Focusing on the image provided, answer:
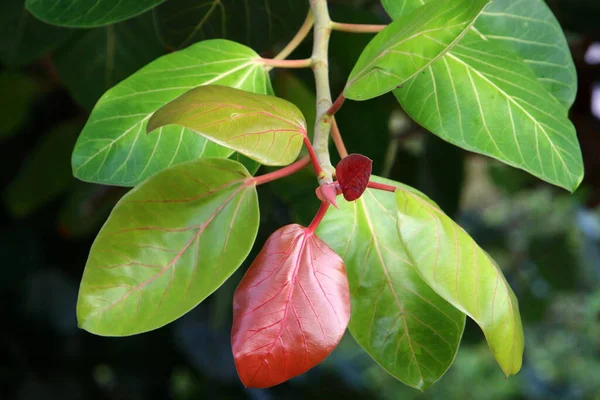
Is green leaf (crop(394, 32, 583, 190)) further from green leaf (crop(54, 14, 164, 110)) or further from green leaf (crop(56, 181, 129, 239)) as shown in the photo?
green leaf (crop(56, 181, 129, 239))

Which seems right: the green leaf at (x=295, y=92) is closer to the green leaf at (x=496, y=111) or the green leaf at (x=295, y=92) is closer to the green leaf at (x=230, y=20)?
the green leaf at (x=230, y=20)

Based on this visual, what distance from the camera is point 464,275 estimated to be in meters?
0.36

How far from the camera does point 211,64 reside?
482mm

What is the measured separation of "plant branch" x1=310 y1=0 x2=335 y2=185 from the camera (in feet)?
1.29

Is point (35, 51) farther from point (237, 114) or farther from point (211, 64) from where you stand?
point (237, 114)

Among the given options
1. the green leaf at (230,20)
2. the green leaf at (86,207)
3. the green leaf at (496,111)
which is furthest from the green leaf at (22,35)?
the green leaf at (496,111)

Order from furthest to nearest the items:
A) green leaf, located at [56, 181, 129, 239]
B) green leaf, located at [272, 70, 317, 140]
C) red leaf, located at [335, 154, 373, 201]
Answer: green leaf, located at [56, 181, 129, 239] < green leaf, located at [272, 70, 317, 140] < red leaf, located at [335, 154, 373, 201]

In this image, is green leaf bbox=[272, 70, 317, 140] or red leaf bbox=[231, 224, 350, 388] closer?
red leaf bbox=[231, 224, 350, 388]

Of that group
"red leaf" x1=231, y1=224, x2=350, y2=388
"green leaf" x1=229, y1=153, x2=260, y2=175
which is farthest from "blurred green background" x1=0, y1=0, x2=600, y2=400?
"red leaf" x1=231, y1=224, x2=350, y2=388

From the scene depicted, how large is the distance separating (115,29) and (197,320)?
66 centimetres

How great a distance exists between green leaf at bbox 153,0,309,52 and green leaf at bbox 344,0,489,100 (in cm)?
27

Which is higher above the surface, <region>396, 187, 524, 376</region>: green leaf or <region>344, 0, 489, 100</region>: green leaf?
Answer: <region>344, 0, 489, 100</region>: green leaf

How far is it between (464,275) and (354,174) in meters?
0.08

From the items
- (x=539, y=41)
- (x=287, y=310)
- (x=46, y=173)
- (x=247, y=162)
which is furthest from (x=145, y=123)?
(x=46, y=173)
